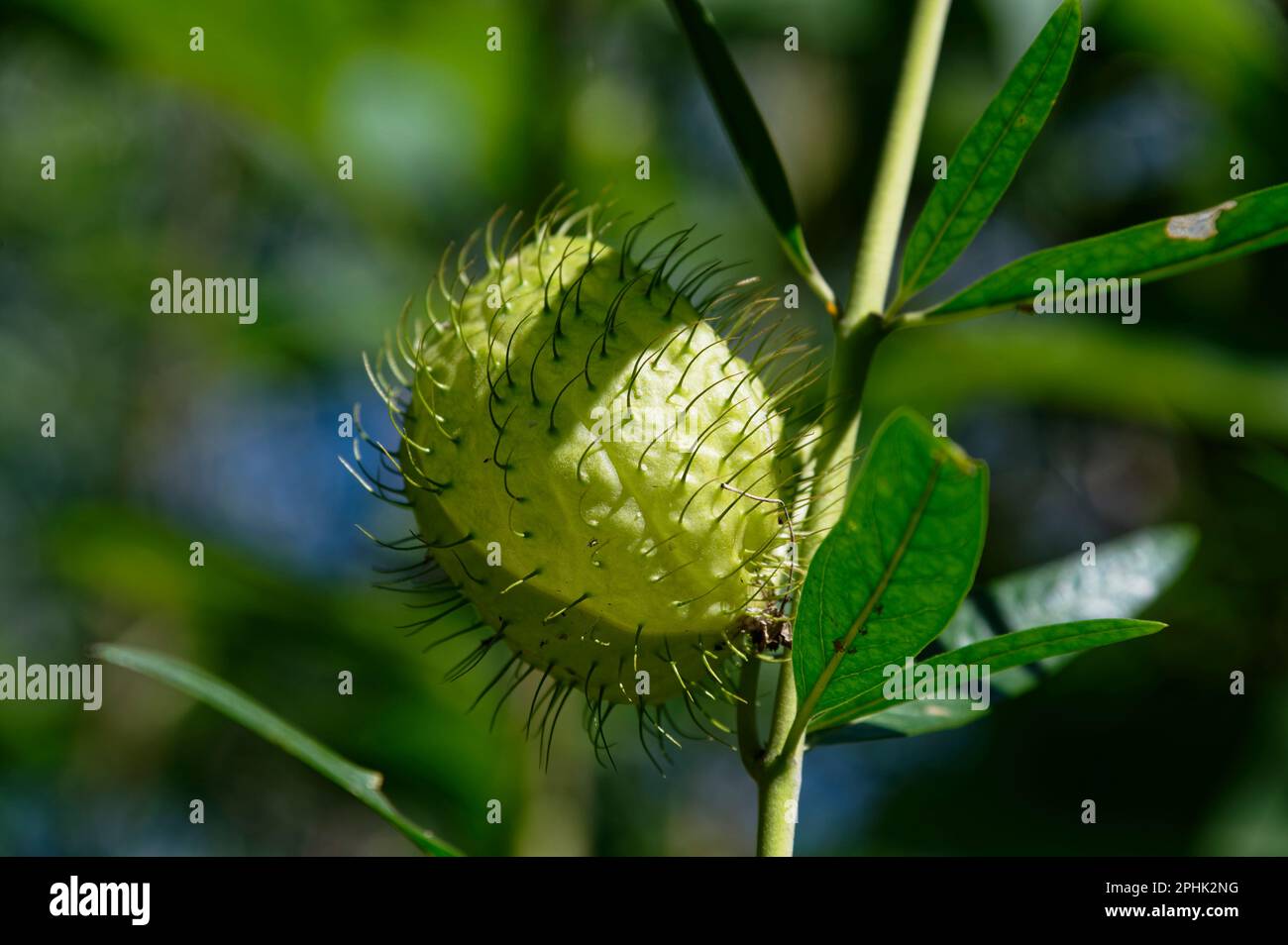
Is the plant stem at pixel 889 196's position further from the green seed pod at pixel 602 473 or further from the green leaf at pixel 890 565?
the green leaf at pixel 890 565

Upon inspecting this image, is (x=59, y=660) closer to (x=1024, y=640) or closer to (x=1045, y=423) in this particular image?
(x=1045, y=423)

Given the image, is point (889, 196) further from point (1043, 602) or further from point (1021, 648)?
point (1043, 602)

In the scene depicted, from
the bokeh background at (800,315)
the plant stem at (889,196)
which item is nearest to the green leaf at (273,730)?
the plant stem at (889,196)

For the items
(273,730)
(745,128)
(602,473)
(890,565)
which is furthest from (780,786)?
(745,128)

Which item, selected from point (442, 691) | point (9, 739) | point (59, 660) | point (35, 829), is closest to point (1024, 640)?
point (442, 691)

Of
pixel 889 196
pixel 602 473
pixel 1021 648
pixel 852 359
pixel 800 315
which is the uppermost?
pixel 800 315

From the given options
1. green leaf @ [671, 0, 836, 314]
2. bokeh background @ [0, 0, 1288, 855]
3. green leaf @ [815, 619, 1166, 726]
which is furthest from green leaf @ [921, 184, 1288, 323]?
bokeh background @ [0, 0, 1288, 855]
